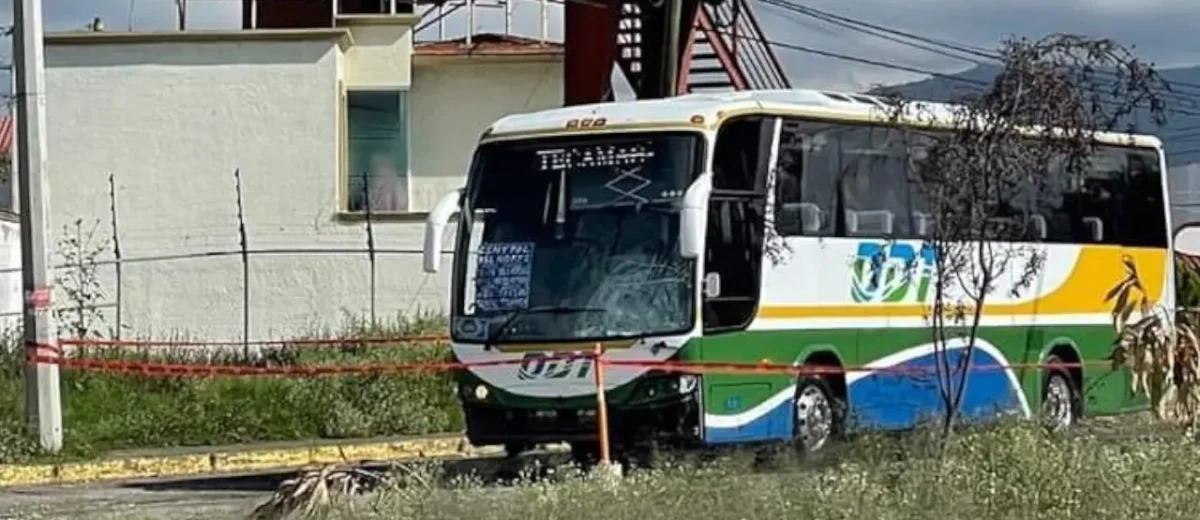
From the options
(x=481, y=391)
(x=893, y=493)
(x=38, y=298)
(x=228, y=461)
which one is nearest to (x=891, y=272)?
(x=481, y=391)

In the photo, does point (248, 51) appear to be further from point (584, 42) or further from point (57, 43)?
point (584, 42)

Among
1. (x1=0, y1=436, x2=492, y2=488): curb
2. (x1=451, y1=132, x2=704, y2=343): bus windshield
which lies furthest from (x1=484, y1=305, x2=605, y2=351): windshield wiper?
(x1=0, y1=436, x2=492, y2=488): curb

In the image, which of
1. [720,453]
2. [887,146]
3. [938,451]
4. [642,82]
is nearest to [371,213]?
[642,82]

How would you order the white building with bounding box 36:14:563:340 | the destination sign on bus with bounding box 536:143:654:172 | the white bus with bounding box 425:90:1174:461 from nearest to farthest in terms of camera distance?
the white bus with bounding box 425:90:1174:461 → the destination sign on bus with bounding box 536:143:654:172 → the white building with bounding box 36:14:563:340

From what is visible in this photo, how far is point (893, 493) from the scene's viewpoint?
1141 centimetres

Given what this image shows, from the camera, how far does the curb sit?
2014 cm

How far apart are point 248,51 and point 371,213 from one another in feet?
9.84

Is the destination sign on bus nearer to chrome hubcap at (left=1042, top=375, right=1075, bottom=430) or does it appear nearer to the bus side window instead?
the bus side window

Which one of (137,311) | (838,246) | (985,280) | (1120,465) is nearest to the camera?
(1120,465)

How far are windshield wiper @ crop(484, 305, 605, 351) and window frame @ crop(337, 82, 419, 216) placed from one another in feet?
47.0

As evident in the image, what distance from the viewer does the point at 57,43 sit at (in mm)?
32469

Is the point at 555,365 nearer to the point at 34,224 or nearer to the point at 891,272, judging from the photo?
the point at 891,272

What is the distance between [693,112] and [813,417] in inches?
118

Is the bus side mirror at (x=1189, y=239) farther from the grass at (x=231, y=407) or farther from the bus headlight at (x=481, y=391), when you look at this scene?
the bus headlight at (x=481, y=391)
